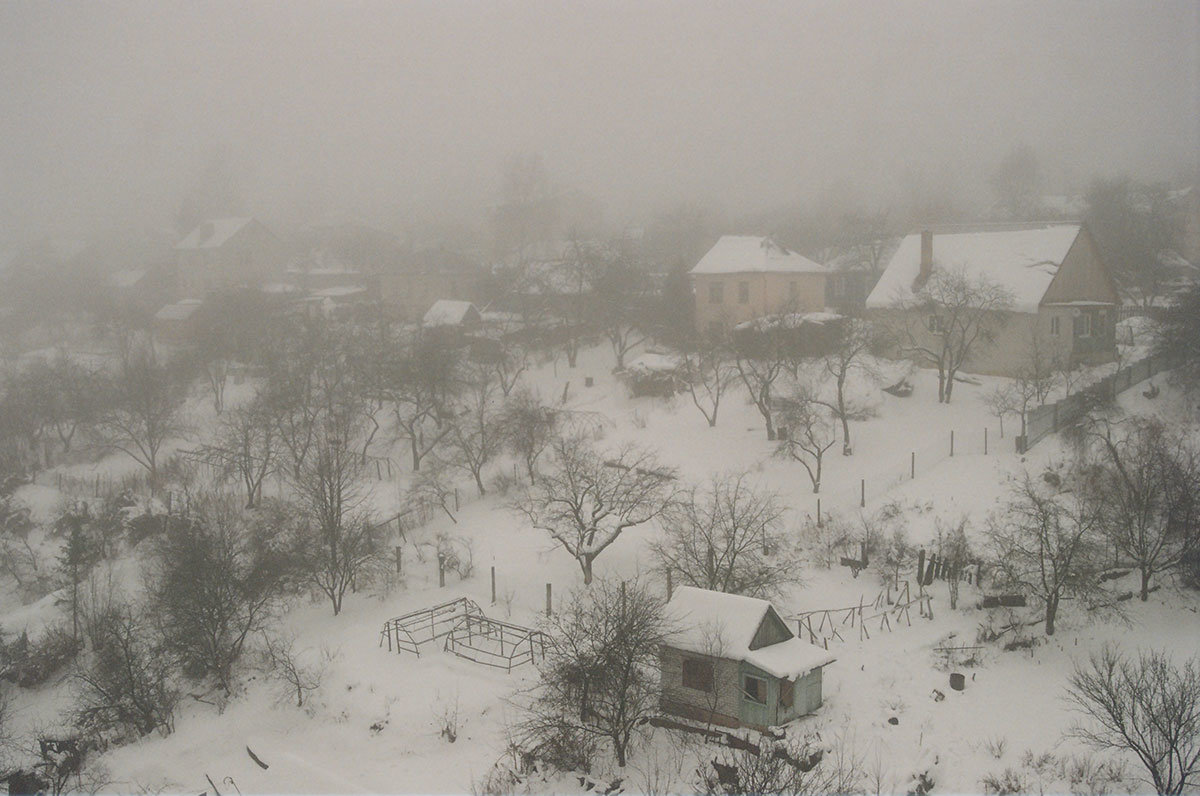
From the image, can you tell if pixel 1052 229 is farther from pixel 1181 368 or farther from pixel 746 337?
pixel 746 337

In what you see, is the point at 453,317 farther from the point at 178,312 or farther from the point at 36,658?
the point at 36,658

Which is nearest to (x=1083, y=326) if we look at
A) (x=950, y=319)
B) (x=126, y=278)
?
(x=950, y=319)

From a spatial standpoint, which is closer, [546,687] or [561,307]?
[546,687]

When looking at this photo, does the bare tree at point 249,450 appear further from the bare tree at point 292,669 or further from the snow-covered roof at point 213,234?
the snow-covered roof at point 213,234

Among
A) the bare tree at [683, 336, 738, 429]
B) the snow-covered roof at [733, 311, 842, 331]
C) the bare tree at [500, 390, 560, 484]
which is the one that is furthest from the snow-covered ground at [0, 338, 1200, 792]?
the snow-covered roof at [733, 311, 842, 331]

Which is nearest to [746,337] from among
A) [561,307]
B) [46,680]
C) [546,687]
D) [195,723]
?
[561,307]

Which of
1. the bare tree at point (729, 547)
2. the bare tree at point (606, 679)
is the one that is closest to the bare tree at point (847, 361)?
the bare tree at point (729, 547)
